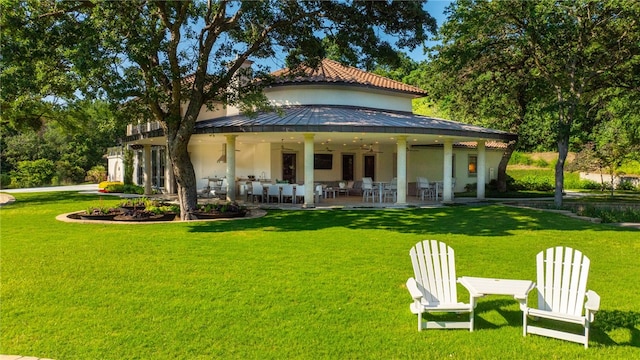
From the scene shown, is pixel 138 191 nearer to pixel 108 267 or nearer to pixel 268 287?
pixel 108 267

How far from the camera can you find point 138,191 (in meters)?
24.2

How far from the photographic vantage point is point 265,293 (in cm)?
570

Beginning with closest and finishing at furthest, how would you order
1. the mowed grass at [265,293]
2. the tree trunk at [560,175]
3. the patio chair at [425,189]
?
the mowed grass at [265,293], the tree trunk at [560,175], the patio chair at [425,189]

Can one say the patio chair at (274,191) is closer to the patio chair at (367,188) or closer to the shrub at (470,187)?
the patio chair at (367,188)

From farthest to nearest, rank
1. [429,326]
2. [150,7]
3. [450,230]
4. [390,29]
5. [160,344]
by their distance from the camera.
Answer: [390,29]
[150,7]
[450,230]
[429,326]
[160,344]

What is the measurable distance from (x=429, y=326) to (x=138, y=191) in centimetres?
2305

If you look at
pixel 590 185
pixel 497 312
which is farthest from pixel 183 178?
pixel 590 185

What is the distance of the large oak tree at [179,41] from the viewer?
10367 mm

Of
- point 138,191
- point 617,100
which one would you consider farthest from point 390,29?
point 138,191

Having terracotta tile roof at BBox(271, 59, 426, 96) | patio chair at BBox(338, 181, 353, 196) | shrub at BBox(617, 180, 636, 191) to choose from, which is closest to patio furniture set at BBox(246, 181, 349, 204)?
patio chair at BBox(338, 181, 353, 196)

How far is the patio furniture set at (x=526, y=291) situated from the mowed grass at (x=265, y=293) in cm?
18

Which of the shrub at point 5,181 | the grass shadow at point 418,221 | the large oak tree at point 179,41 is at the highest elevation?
the large oak tree at point 179,41

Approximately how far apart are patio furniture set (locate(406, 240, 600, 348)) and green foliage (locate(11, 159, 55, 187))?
4099 centimetres

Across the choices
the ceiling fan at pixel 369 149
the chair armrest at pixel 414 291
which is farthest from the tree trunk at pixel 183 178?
the ceiling fan at pixel 369 149
